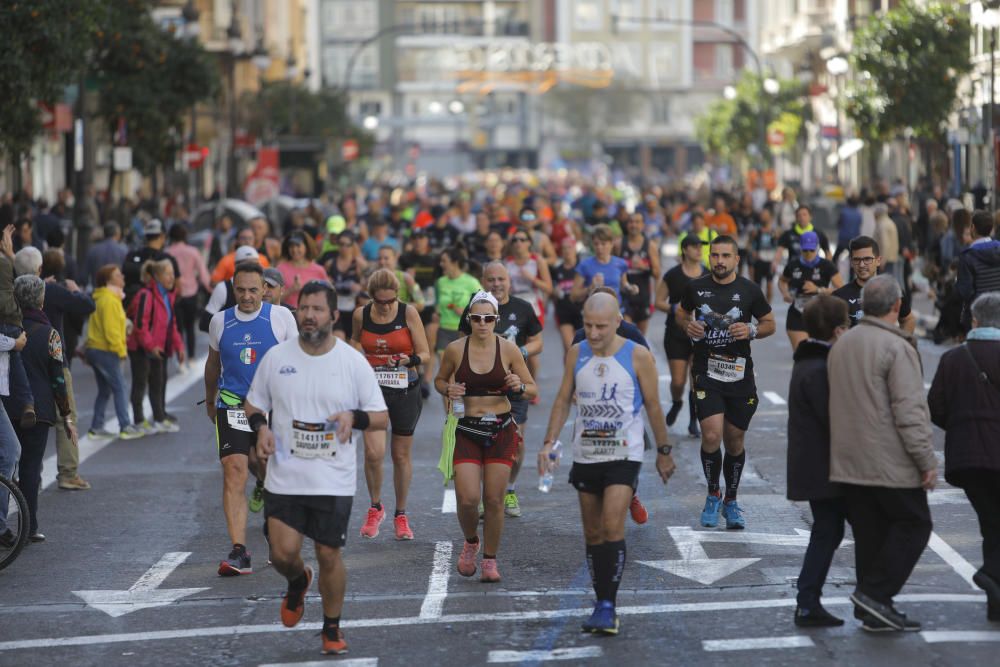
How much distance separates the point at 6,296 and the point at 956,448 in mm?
5816

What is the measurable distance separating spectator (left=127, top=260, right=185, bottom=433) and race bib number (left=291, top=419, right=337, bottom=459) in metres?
8.36

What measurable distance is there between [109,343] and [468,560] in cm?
672

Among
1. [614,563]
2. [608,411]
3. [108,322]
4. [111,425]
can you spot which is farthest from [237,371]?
[111,425]

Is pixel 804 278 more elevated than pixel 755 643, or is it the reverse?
pixel 804 278

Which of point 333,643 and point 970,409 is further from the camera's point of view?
point 970,409

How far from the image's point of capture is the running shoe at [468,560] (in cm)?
1029

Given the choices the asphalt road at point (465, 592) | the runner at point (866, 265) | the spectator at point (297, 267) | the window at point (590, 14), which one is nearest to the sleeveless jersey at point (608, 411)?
the asphalt road at point (465, 592)

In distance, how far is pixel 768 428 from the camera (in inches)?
655

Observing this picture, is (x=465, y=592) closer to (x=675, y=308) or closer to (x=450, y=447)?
(x=450, y=447)

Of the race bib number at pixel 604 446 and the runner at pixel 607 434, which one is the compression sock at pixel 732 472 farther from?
the race bib number at pixel 604 446

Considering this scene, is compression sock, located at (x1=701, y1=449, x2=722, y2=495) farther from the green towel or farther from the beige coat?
the beige coat

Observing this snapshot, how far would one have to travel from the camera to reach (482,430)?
10445 mm

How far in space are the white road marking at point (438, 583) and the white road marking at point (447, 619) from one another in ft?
0.54

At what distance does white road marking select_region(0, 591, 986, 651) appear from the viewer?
29.7ft
